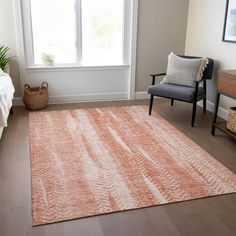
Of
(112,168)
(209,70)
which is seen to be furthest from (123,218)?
(209,70)

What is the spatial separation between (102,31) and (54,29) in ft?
2.41

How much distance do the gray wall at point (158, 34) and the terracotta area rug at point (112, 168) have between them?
126 cm

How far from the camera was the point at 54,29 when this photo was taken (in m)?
4.37

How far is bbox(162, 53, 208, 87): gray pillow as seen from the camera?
387 centimetres

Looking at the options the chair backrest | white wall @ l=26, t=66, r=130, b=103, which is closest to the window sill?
white wall @ l=26, t=66, r=130, b=103

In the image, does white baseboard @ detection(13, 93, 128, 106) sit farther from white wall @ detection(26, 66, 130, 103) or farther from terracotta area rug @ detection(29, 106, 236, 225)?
terracotta area rug @ detection(29, 106, 236, 225)

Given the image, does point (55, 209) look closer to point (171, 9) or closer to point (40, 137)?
point (40, 137)

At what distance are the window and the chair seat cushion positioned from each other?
1.15 m

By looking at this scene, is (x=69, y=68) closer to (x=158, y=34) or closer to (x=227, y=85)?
(x=158, y=34)

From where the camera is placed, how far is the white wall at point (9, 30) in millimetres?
4007

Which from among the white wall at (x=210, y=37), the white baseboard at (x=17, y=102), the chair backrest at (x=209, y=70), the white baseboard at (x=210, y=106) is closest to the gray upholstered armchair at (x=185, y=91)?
the chair backrest at (x=209, y=70)

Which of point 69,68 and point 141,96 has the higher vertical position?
point 69,68

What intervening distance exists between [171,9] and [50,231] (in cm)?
391

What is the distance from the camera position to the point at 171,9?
4629 millimetres
